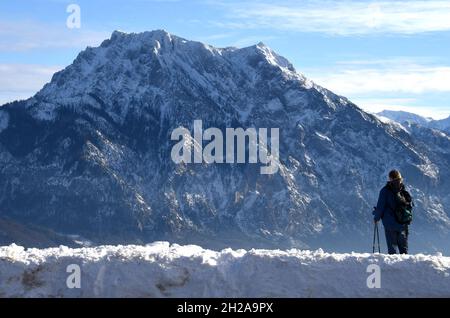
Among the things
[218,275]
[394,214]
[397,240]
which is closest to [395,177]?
[394,214]

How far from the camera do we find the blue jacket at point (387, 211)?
25125mm

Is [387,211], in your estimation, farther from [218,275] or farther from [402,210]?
[218,275]

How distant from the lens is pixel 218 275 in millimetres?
19266

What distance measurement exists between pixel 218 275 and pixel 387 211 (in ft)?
26.9

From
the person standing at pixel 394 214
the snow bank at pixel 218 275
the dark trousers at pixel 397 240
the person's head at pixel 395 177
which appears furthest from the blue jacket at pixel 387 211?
the snow bank at pixel 218 275

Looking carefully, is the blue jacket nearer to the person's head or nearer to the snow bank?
the person's head

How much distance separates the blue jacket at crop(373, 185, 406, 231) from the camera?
989 inches

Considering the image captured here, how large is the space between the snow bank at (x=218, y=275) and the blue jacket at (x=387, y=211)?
207 inches

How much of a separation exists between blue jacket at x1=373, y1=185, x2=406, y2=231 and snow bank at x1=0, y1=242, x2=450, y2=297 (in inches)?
207

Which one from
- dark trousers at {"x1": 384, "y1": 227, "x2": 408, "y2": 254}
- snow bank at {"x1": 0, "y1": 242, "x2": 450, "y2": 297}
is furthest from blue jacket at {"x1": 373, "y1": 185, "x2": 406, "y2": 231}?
snow bank at {"x1": 0, "y1": 242, "x2": 450, "y2": 297}

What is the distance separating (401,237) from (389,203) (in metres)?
1.17
